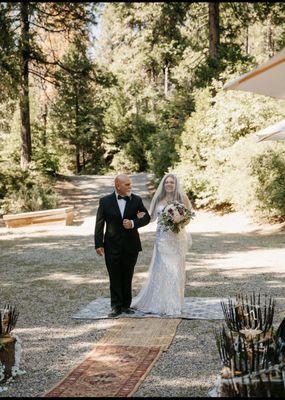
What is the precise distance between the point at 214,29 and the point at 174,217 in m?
17.4

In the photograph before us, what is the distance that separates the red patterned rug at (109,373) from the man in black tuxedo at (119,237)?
4.90 ft

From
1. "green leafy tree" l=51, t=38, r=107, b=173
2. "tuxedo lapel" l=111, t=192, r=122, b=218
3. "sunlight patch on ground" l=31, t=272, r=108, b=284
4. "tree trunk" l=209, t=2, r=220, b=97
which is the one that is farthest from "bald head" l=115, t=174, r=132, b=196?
"green leafy tree" l=51, t=38, r=107, b=173

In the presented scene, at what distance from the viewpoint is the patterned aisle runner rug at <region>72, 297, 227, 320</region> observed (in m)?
7.20

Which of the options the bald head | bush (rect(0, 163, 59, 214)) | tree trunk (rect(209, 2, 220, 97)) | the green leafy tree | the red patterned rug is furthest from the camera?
the green leafy tree

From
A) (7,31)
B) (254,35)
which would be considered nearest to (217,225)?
(7,31)

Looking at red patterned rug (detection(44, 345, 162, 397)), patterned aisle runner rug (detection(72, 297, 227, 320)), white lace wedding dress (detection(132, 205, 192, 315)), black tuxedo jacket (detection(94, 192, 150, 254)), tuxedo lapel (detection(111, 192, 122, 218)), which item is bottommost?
patterned aisle runner rug (detection(72, 297, 227, 320))

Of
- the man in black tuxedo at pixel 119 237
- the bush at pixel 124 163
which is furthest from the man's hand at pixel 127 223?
the bush at pixel 124 163

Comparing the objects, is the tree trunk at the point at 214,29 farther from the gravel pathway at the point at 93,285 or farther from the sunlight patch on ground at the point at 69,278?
the sunlight patch on ground at the point at 69,278

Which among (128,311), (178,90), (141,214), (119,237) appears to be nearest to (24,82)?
(178,90)

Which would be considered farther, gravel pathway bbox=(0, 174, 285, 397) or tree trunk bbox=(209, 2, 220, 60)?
tree trunk bbox=(209, 2, 220, 60)

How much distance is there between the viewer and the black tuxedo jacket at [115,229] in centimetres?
732

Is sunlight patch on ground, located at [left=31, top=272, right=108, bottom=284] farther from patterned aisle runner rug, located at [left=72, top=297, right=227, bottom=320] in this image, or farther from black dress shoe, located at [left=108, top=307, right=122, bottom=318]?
black dress shoe, located at [left=108, top=307, right=122, bottom=318]

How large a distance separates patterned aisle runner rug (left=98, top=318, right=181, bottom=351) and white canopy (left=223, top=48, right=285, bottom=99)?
126 inches

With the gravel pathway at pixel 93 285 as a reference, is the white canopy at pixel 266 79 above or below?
above
